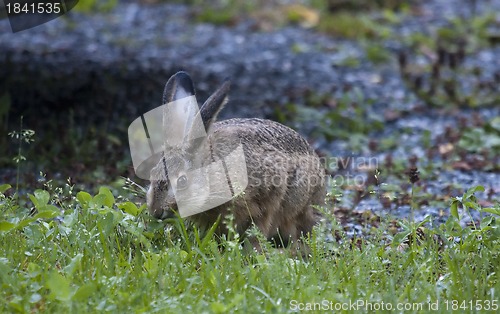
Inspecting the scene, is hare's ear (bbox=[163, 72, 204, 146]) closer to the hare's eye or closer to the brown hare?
the brown hare

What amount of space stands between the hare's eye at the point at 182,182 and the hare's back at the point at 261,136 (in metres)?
0.55

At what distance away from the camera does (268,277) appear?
14.3ft

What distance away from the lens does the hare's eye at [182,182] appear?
498 cm

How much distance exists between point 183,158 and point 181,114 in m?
0.36

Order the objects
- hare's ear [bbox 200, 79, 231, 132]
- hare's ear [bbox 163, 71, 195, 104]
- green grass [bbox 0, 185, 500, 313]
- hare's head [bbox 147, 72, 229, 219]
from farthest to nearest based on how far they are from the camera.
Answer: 1. hare's ear [bbox 163, 71, 195, 104]
2. hare's ear [bbox 200, 79, 231, 132]
3. hare's head [bbox 147, 72, 229, 219]
4. green grass [bbox 0, 185, 500, 313]

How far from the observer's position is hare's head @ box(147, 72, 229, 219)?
492 cm

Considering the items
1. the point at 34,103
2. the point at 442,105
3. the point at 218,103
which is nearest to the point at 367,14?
the point at 442,105

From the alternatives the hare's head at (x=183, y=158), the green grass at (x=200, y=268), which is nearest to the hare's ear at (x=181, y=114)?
the hare's head at (x=183, y=158)

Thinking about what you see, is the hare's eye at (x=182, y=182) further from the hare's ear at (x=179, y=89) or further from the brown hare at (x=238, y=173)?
the hare's ear at (x=179, y=89)

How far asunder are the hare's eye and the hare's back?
546 millimetres

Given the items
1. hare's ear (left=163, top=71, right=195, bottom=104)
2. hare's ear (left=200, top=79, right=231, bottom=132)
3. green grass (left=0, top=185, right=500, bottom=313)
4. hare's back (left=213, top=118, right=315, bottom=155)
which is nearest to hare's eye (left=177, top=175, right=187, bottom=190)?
green grass (left=0, top=185, right=500, bottom=313)

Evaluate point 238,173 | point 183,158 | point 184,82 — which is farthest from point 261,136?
point 183,158

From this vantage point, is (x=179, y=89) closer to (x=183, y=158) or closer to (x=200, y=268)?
(x=183, y=158)

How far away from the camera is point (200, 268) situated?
4.72 metres
